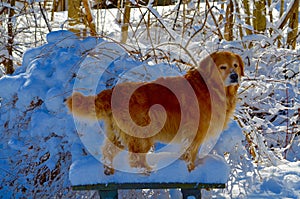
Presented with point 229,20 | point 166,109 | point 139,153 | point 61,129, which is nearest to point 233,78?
point 166,109

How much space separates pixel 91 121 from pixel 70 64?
2.57 feet

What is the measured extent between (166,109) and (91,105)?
0.50m

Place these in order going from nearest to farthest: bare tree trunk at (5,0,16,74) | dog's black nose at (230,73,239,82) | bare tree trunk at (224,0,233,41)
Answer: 1. dog's black nose at (230,73,239,82)
2. bare tree trunk at (5,0,16,74)
3. bare tree trunk at (224,0,233,41)

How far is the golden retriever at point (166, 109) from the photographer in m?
3.05

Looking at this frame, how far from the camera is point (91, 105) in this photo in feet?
9.95

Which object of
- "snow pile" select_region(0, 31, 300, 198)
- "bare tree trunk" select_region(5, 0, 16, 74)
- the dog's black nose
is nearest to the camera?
the dog's black nose

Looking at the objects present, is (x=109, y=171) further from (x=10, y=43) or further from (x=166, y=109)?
(x=10, y=43)

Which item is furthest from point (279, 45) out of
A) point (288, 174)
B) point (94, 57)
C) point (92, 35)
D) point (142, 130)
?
point (142, 130)

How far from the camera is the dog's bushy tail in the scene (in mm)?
3029

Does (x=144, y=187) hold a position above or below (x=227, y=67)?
below

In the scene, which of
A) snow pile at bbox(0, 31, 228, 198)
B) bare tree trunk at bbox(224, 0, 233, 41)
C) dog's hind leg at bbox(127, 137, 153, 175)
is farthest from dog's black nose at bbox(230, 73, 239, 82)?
bare tree trunk at bbox(224, 0, 233, 41)

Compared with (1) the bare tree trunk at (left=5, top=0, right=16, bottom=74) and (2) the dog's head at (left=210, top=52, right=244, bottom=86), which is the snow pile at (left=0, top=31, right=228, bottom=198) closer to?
(2) the dog's head at (left=210, top=52, right=244, bottom=86)

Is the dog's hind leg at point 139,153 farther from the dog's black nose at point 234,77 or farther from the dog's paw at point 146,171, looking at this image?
the dog's black nose at point 234,77

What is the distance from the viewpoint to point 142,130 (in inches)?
122
